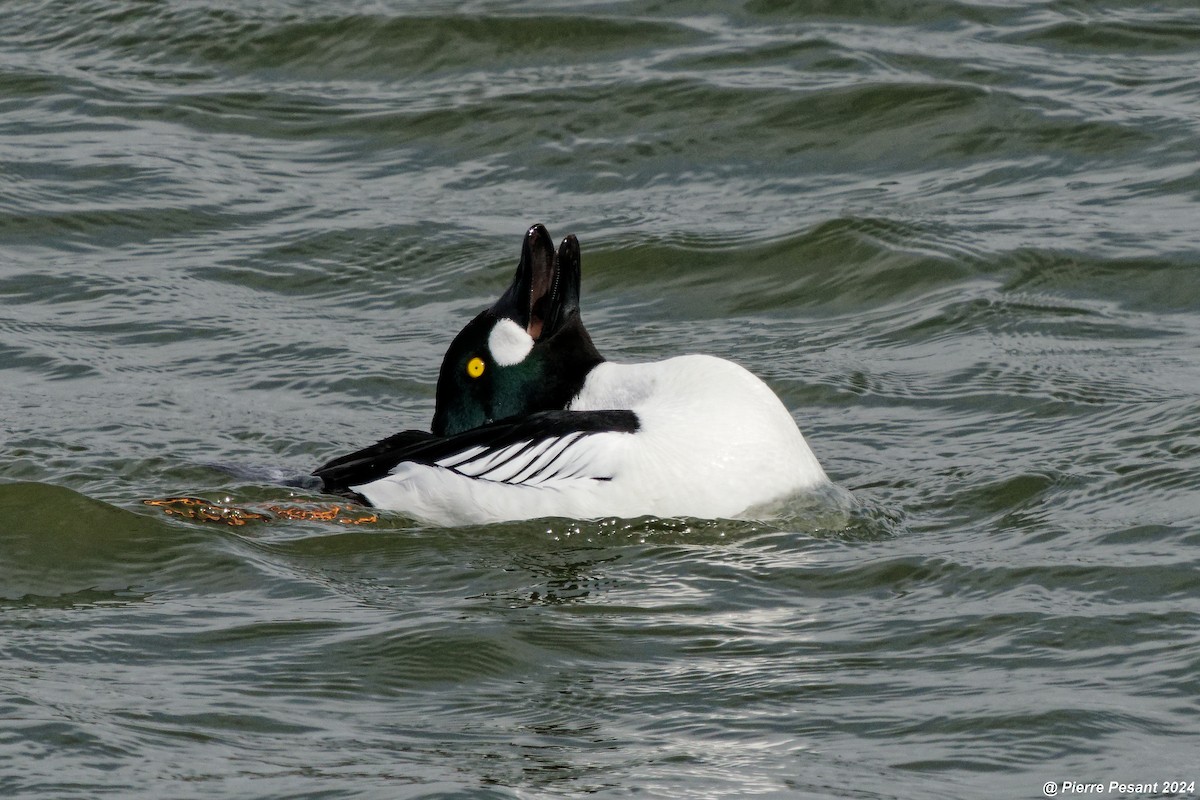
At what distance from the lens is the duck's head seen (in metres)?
7.25

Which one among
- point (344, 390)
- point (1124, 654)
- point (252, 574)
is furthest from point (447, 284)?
point (1124, 654)

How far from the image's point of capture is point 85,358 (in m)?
9.25

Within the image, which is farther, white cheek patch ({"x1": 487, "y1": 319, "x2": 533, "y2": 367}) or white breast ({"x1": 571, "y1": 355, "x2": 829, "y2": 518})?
white cheek patch ({"x1": 487, "y1": 319, "x2": 533, "y2": 367})

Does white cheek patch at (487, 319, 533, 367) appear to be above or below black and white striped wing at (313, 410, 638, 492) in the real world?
above

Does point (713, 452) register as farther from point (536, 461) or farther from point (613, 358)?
point (613, 358)

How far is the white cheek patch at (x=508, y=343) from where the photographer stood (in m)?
7.25

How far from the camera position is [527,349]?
7.29 meters

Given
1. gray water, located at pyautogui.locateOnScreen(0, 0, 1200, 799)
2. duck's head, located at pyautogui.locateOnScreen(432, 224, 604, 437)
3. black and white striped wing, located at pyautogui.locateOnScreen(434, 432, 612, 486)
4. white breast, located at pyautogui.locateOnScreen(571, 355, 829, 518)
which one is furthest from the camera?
duck's head, located at pyautogui.locateOnScreen(432, 224, 604, 437)

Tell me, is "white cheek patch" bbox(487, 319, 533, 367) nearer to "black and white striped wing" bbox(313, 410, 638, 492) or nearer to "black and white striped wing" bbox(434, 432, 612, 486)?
"black and white striped wing" bbox(313, 410, 638, 492)

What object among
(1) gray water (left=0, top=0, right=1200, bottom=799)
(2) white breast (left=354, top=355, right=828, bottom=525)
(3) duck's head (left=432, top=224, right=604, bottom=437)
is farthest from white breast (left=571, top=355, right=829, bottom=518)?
(3) duck's head (left=432, top=224, right=604, bottom=437)

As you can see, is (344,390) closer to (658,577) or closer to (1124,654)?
(658,577)

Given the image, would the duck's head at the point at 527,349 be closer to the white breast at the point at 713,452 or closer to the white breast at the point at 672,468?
the white breast at the point at 672,468

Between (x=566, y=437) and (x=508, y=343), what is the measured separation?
0.54 m

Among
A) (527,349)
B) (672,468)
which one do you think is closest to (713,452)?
(672,468)
